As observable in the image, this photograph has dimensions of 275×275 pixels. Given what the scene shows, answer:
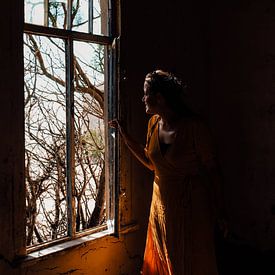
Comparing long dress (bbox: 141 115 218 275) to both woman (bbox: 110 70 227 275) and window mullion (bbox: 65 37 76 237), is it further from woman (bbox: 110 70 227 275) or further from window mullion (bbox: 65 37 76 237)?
window mullion (bbox: 65 37 76 237)

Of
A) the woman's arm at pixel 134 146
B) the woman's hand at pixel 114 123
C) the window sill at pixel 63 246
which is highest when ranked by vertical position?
the woman's hand at pixel 114 123

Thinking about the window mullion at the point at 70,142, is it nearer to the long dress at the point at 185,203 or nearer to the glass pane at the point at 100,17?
the glass pane at the point at 100,17

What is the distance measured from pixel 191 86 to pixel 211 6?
83 centimetres

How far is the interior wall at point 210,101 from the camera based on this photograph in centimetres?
301

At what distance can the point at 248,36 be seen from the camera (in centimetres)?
372

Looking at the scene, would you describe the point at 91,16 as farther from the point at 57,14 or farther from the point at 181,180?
the point at 181,180

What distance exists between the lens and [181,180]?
8.43 ft

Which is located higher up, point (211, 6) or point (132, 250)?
point (211, 6)

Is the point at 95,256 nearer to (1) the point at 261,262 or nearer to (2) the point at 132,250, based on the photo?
(2) the point at 132,250

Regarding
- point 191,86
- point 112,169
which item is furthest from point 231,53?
point 112,169

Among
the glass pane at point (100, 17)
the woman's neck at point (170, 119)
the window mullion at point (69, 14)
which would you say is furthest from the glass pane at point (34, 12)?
the woman's neck at point (170, 119)

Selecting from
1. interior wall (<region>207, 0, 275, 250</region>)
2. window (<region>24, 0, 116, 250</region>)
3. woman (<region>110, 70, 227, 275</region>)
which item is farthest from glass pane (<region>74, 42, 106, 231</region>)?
interior wall (<region>207, 0, 275, 250</region>)

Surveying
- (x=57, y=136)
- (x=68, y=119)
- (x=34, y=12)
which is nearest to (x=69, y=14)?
(x=34, y=12)

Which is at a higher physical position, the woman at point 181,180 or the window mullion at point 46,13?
the window mullion at point 46,13
